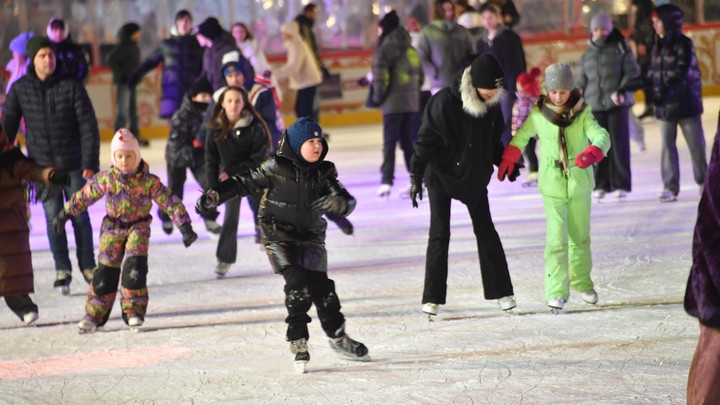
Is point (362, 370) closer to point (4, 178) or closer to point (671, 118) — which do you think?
point (4, 178)

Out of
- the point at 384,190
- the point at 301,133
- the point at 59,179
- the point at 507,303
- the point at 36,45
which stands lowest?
the point at 384,190

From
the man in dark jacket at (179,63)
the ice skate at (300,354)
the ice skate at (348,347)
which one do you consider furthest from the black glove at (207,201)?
the man in dark jacket at (179,63)

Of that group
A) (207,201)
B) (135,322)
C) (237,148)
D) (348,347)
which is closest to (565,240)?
(348,347)

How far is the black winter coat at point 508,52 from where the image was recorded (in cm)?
1176

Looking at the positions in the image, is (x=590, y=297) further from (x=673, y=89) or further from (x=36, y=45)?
(x=673, y=89)

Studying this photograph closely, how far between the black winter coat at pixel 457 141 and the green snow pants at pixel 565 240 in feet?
1.35

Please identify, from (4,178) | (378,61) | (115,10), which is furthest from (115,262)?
(115,10)

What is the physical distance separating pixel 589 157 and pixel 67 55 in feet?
10.9

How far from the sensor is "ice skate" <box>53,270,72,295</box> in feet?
25.1

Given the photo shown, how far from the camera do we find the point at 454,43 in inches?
443

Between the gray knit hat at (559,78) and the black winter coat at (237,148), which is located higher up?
the gray knit hat at (559,78)

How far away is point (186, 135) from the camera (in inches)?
365

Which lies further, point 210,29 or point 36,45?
point 210,29

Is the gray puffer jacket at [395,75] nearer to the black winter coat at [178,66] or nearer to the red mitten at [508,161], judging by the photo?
the black winter coat at [178,66]
